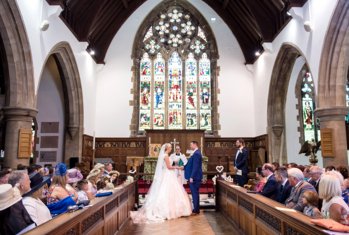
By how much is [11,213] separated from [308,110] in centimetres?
1157

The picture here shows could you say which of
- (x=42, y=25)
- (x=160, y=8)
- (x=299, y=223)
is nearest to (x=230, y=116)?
(x=160, y=8)

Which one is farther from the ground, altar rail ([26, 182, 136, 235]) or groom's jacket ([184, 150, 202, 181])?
groom's jacket ([184, 150, 202, 181])

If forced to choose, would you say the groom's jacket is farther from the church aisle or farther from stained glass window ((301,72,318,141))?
stained glass window ((301,72,318,141))

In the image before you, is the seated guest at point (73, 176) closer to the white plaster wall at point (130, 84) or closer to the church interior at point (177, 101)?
the church interior at point (177, 101)

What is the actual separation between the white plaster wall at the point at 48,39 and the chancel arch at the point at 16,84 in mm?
198

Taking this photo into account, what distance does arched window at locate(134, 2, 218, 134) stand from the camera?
1275 centimetres

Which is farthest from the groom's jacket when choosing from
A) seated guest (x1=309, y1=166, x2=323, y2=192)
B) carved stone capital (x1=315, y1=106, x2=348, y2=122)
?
carved stone capital (x1=315, y1=106, x2=348, y2=122)

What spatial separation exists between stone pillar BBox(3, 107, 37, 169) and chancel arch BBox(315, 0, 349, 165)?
6564mm

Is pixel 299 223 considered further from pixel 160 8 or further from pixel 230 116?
pixel 160 8

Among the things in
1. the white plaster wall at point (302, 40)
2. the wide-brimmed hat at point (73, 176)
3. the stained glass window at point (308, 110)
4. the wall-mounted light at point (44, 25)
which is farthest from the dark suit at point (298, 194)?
the stained glass window at point (308, 110)

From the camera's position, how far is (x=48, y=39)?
8.14 m

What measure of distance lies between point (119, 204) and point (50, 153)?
266 inches

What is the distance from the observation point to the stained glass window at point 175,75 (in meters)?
12.8

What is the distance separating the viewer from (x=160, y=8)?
13.3 metres
